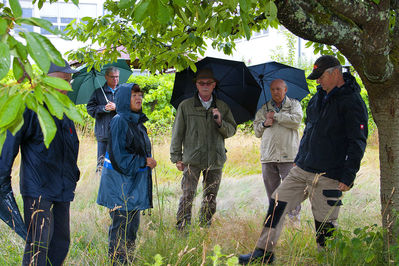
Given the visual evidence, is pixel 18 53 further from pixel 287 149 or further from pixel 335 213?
pixel 287 149

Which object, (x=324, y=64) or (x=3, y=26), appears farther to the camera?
(x=324, y=64)

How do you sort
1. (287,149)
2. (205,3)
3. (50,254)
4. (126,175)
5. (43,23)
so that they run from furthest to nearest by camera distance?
(287,149) → (126,175) → (50,254) → (205,3) → (43,23)

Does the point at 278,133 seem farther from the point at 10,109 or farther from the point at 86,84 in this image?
the point at 10,109

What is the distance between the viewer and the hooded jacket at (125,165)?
3.78 meters

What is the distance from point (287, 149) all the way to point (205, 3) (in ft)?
9.69

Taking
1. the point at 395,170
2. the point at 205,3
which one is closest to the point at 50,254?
the point at 205,3

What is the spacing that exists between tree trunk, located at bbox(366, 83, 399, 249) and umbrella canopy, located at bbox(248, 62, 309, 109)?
2254 millimetres

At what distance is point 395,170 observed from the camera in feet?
11.7

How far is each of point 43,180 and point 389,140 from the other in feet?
9.05

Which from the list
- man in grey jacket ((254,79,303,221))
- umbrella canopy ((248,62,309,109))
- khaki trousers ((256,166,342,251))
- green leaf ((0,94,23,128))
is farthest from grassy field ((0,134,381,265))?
umbrella canopy ((248,62,309,109))

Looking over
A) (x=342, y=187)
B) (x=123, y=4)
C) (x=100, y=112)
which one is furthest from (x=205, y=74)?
(x=123, y=4)

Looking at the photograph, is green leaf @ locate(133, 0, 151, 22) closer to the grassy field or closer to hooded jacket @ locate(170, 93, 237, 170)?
the grassy field

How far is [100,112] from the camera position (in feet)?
20.7

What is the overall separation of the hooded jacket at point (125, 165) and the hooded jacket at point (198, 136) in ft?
3.66
